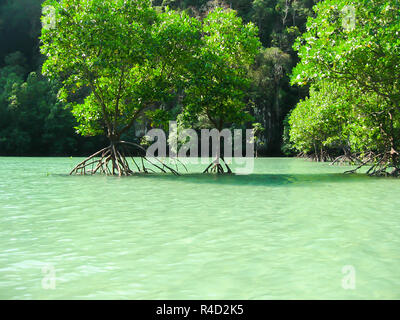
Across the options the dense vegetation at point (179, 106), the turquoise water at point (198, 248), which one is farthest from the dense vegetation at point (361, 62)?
the dense vegetation at point (179, 106)

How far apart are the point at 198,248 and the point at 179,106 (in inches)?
2035

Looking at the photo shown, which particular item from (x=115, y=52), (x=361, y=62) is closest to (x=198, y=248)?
(x=361, y=62)

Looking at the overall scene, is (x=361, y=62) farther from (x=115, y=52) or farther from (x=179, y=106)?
(x=179, y=106)

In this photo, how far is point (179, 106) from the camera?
189ft

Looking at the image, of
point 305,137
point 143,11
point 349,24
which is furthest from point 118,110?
point 305,137

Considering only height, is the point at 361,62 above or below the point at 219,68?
below

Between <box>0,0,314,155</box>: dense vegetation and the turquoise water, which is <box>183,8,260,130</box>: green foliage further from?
<box>0,0,314,155</box>: dense vegetation

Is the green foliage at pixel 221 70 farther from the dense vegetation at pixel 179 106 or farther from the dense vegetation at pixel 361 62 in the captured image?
the dense vegetation at pixel 179 106

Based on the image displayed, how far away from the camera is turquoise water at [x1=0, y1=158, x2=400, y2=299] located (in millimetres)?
4883

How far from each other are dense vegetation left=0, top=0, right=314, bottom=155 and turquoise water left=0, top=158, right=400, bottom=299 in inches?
1768

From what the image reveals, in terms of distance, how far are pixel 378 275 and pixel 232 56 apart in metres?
20.3

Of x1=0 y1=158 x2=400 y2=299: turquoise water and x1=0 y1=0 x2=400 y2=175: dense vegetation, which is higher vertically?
x1=0 y1=0 x2=400 y2=175: dense vegetation

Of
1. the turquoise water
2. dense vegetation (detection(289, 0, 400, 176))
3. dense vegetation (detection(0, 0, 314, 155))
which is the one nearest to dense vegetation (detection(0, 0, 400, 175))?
dense vegetation (detection(289, 0, 400, 176))

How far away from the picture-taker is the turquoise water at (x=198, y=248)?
192 inches
